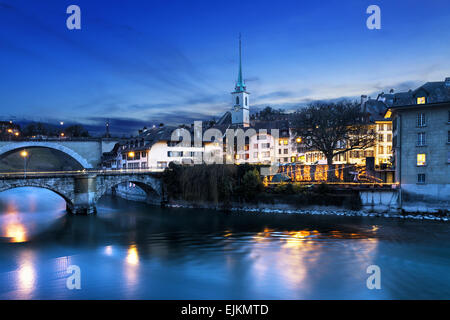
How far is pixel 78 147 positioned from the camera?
5847 centimetres

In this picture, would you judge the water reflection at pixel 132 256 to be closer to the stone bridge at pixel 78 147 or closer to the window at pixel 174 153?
the window at pixel 174 153

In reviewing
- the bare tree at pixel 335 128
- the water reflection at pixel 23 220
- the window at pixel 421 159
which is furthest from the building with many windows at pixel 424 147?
the water reflection at pixel 23 220

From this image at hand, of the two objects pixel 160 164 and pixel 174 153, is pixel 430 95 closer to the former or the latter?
pixel 174 153

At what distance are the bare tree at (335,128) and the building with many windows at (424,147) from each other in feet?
25.9

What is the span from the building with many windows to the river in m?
2.89

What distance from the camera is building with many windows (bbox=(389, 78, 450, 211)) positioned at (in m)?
27.5

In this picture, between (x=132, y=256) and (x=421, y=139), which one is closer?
(x=132, y=256)

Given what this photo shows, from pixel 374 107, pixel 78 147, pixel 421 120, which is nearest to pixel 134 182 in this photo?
pixel 78 147

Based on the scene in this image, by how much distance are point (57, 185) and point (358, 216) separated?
1105 inches

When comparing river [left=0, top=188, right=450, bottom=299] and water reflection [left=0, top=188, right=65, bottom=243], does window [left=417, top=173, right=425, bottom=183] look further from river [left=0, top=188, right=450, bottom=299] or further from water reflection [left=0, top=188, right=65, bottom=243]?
water reflection [left=0, top=188, right=65, bottom=243]

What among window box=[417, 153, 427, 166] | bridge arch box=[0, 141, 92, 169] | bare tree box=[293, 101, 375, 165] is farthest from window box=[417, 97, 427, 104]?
bridge arch box=[0, 141, 92, 169]

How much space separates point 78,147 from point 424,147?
53.4 m

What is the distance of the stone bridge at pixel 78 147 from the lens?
50.1m

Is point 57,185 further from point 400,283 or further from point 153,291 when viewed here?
point 400,283
